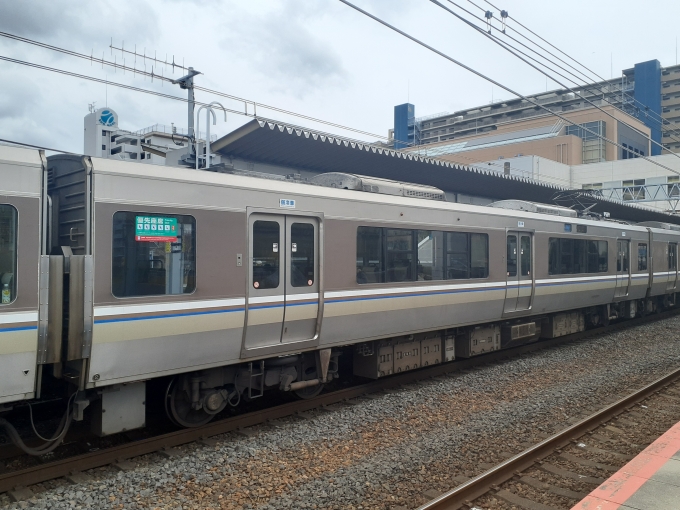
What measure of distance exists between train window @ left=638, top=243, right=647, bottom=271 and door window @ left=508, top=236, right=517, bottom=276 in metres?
7.73

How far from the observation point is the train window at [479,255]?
33.2 feet

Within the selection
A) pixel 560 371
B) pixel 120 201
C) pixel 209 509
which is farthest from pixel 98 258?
pixel 560 371

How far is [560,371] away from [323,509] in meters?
7.12

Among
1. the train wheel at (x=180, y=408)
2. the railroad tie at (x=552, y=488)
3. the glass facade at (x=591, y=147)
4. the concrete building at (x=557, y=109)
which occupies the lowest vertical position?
the railroad tie at (x=552, y=488)

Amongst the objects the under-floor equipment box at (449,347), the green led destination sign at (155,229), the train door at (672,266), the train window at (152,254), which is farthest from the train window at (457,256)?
the train door at (672,266)

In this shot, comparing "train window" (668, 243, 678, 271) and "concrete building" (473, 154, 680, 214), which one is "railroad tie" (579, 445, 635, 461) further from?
"concrete building" (473, 154, 680, 214)

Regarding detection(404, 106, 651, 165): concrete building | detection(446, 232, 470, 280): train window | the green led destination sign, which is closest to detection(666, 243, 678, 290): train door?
detection(446, 232, 470, 280): train window

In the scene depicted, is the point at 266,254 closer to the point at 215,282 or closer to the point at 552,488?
the point at 215,282

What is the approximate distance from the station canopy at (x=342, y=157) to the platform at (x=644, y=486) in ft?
27.5

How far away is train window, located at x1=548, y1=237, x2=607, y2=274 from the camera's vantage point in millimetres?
12473

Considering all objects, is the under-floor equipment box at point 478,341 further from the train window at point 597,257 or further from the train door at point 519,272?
the train window at point 597,257

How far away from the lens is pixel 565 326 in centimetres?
1397

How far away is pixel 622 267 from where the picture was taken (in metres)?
15.7

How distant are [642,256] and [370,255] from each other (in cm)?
1235
